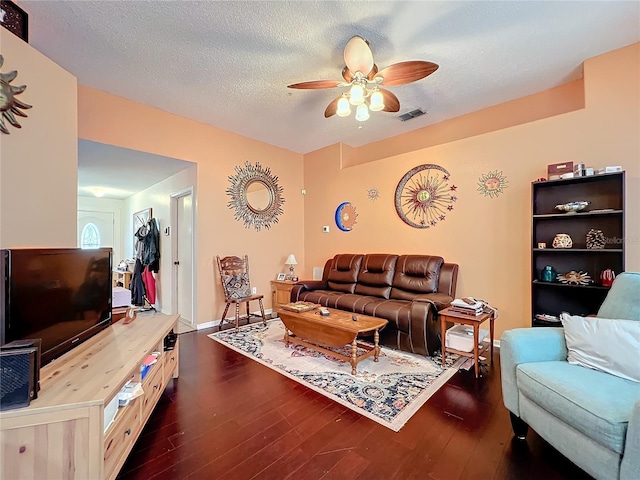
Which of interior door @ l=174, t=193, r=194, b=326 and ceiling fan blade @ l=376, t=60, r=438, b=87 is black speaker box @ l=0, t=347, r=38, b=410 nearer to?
ceiling fan blade @ l=376, t=60, r=438, b=87

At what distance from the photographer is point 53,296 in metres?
1.51

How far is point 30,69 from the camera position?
1.61 metres

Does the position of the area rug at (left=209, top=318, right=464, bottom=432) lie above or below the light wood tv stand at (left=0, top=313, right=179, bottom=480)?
below

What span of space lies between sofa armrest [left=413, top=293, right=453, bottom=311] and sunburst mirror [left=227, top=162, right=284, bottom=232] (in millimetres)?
2838

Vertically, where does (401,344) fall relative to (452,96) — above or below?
below

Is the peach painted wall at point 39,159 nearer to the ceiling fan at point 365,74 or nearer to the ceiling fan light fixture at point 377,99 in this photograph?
the ceiling fan at point 365,74

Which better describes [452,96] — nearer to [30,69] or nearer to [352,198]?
[352,198]

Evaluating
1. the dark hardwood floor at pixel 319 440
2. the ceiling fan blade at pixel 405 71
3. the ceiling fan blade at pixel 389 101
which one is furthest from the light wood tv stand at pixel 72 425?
the ceiling fan blade at pixel 389 101

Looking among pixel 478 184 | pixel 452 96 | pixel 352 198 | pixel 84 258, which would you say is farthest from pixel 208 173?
pixel 478 184

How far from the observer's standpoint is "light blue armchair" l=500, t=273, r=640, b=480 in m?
1.17

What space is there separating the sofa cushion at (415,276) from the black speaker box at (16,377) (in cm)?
317

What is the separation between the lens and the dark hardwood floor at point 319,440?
1.47 metres

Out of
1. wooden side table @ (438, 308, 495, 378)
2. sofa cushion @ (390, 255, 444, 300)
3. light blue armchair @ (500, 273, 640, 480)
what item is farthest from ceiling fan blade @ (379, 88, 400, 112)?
light blue armchair @ (500, 273, 640, 480)

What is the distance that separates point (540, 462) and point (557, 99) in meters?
3.53
